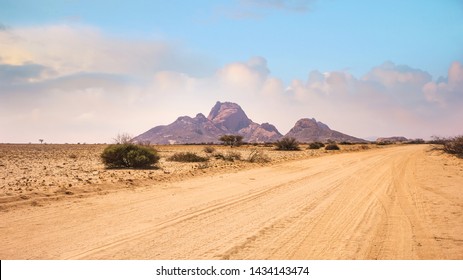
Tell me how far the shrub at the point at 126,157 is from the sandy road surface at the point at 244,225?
8.54 m

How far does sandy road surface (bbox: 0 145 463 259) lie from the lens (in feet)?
18.2

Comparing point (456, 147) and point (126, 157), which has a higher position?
point (456, 147)

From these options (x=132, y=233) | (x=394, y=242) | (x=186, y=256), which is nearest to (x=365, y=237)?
(x=394, y=242)

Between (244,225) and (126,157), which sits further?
(126,157)

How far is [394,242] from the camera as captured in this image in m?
6.02

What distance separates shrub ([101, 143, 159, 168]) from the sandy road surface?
854 centimetres

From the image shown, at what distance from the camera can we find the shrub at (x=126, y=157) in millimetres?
20031

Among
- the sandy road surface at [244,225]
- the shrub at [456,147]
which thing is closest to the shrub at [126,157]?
the sandy road surface at [244,225]

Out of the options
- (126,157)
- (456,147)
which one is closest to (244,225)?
(126,157)

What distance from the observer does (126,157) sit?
2011cm

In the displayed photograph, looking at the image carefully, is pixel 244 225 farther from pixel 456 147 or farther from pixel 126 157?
pixel 456 147

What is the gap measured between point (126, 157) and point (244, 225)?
14.4 metres
